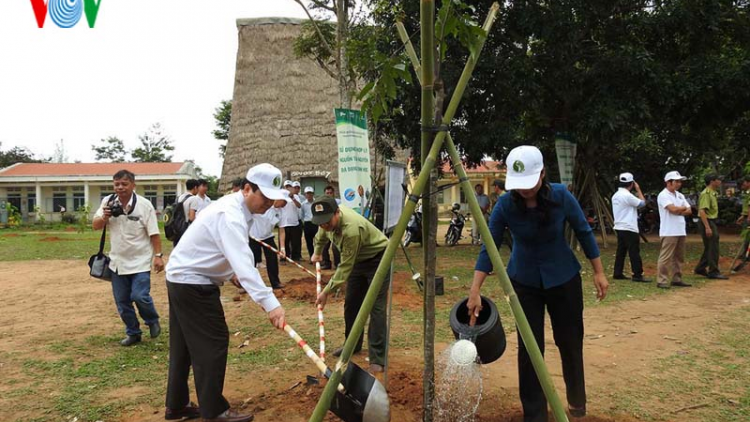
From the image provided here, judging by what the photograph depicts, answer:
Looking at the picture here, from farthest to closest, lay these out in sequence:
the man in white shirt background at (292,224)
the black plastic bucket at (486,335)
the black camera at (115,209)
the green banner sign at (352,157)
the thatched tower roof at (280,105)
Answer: the thatched tower roof at (280,105) < the man in white shirt background at (292,224) < the green banner sign at (352,157) < the black camera at (115,209) < the black plastic bucket at (486,335)

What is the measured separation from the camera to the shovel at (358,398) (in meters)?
3.01

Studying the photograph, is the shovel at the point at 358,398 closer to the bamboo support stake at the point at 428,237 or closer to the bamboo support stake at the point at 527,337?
the bamboo support stake at the point at 428,237

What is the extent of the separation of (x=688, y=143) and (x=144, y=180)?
97.1 feet

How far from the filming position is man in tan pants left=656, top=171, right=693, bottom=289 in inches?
334

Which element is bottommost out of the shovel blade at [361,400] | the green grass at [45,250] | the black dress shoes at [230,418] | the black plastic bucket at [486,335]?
the green grass at [45,250]

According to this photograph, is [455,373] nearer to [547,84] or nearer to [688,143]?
[547,84]

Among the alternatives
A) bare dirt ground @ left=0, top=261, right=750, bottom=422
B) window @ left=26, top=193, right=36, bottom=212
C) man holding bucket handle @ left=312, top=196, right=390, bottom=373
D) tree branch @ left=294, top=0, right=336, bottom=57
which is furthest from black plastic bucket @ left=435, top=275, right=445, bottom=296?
window @ left=26, top=193, right=36, bottom=212

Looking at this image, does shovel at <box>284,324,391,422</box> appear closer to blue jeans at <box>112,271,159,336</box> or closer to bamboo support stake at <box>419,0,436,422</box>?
bamboo support stake at <box>419,0,436,422</box>

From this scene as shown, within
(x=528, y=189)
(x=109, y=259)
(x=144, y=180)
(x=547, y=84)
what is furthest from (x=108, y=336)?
(x=144, y=180)

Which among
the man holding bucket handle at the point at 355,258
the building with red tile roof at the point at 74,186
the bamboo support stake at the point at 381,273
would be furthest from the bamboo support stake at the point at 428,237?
the building with red tile roof at the point at 74,186

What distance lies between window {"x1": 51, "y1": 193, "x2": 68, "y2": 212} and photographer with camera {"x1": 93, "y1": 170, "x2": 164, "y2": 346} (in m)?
34.3

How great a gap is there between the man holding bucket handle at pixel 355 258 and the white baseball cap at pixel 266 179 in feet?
3.37

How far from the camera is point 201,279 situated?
352cm

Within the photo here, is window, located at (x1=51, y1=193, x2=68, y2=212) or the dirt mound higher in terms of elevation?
window, located at (x1=51, y1=193, x2=68, y2=212)
